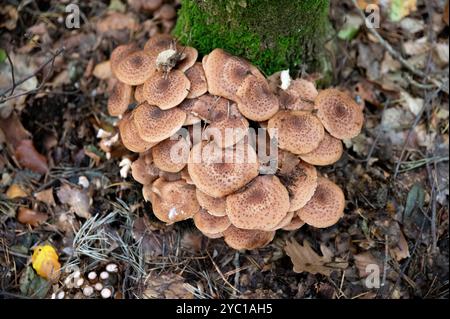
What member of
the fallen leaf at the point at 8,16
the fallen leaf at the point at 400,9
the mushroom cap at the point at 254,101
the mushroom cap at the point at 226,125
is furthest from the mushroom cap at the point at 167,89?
the fallen leaf at the point at 400,9

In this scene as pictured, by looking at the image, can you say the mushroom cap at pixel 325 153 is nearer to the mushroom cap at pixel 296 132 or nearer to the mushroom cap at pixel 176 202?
the mushroom cap at pixel 296 132

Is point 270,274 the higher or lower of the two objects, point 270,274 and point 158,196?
the lower

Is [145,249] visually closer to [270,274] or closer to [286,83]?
[270,274]

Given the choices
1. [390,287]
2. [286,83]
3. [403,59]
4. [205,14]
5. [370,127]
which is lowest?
[390,287]

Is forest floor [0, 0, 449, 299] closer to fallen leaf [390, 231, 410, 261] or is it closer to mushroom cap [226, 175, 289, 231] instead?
fallen leaf [390, 231, 410, 261]

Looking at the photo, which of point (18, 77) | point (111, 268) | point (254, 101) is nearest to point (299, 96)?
point (254, 101)
